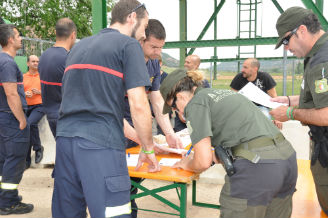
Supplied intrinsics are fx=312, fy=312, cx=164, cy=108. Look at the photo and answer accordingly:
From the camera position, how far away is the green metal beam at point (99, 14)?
3.78 meters

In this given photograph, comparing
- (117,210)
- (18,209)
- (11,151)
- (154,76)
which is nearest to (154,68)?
(154,76)

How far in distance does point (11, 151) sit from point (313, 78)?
3.36m

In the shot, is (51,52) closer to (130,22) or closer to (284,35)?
(130,22)

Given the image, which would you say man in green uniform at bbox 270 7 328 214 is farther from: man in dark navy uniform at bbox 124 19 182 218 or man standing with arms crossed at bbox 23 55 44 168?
man standing with arms crossed at bbox 23 55 44 168

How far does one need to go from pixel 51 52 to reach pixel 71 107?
2.11 metres

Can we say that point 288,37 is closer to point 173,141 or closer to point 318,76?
point 318,76

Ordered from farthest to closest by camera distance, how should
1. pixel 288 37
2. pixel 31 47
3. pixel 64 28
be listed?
pixel 31 47 → pixel 64 28 → pixel 288 37

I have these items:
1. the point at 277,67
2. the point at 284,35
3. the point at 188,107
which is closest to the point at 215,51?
the point at 277,67

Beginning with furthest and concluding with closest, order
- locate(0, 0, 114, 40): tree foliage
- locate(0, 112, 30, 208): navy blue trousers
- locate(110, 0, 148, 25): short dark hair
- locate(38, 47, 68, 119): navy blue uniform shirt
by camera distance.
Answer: locate(0, 0, 114, 40): tree foliage → locate(0, 112, 30, 208): navy blue trousers → locate(38, 47, 68, 119): navy blue uniform shirt → locate(110, 0, 148, 25): short dark hair

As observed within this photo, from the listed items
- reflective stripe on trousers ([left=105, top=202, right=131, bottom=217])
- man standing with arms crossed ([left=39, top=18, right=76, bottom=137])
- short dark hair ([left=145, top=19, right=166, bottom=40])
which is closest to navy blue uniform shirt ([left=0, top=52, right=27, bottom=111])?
man standing with arms crossed ([left=39, top=18, right=76, bottom=137])

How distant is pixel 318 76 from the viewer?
2.07 meters

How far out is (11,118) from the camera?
378 centimetres

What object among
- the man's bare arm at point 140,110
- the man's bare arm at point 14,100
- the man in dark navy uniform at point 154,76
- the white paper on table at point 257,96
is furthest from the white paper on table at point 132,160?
the man's bare arm at point 14,100

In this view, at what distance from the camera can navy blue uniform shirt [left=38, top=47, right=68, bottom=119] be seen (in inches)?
142
